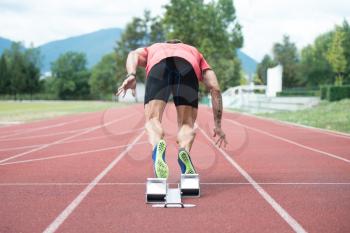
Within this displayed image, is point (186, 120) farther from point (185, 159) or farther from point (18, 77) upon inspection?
point (18, 77)

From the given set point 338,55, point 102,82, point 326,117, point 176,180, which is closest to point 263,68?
point 102,82

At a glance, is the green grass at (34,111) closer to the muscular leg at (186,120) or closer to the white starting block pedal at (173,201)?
the muscular leg at (186,120)

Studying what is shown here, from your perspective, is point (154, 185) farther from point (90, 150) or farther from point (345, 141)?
point (345, 141)

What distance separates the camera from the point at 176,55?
5.36 m

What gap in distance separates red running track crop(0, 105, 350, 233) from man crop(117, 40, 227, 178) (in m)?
0.68

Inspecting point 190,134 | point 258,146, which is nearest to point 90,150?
point 258,146

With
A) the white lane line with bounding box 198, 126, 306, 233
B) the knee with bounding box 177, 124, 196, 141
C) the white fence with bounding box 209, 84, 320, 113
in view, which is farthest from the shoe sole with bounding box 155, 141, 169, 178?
the white fence with bounding box 209, 84, 320, 113

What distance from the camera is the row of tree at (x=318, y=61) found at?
72750 millimetres

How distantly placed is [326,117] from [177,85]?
18.0 m

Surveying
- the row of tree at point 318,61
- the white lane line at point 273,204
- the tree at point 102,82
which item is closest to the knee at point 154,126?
the white lane line at point 273,204

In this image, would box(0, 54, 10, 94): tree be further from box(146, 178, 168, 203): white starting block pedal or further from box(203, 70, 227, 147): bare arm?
box(146, 178, 168, 203): white starting block pedal

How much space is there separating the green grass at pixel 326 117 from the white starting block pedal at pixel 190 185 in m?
11.3

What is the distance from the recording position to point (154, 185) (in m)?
Answer: 4.88

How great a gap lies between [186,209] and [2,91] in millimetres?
97204
